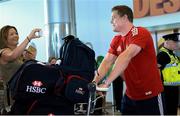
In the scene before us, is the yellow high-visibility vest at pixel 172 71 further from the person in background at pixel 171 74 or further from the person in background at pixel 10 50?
the person in background at pixel 10 50

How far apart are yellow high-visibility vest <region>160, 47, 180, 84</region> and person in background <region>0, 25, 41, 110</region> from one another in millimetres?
2287

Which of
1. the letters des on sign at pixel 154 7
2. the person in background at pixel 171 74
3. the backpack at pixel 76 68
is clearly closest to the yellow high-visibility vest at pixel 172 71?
the person in background at pixel 171 74

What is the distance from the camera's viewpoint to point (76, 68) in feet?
8.65

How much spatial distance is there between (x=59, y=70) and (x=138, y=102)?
0.68 meters

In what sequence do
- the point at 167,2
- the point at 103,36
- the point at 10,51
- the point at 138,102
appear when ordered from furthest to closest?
the point at 103,36 → the point at 167,2 → the point at 10,51 → the point at 138,102

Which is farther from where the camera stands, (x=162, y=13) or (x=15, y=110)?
(x=162, y=13)

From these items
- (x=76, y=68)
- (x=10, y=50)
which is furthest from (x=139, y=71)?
(x=10, y=50)

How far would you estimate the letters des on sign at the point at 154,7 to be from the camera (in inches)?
296

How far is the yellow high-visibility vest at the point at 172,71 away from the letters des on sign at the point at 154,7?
3.03m

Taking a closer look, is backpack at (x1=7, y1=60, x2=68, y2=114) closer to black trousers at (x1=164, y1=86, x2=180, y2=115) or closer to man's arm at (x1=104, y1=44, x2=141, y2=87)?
man's arm at (x1=104, y1=44, x2=141, y2=87)

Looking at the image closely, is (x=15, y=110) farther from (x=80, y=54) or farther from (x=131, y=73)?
(x=131, y=73)

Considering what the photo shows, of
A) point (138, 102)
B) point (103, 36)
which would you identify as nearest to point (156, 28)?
point (103, 36)

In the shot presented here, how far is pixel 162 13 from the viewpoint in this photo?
7.75 meters

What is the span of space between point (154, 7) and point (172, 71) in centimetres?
347
